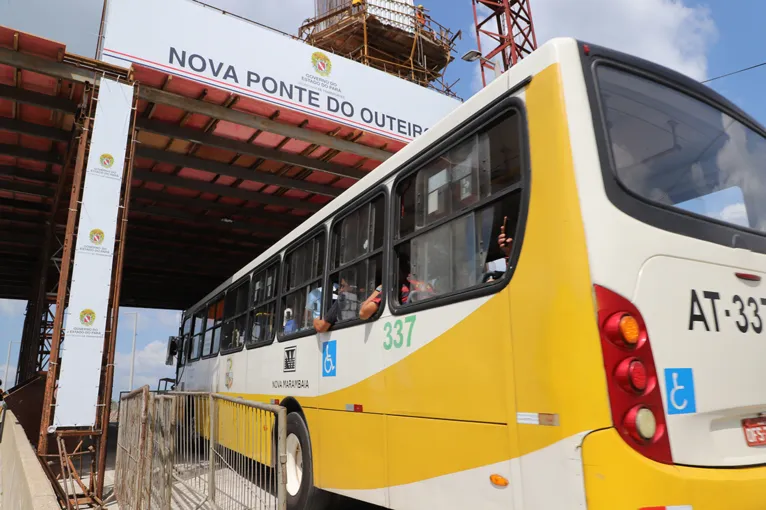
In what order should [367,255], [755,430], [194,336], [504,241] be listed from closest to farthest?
[755,430] → [504,241] → [367,255] → [194,336]

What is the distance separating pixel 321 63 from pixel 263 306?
6415 mm

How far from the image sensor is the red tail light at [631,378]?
8.25ft

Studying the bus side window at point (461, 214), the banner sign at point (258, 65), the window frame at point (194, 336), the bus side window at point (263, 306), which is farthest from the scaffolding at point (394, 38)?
the bus side window at point (461, 214)

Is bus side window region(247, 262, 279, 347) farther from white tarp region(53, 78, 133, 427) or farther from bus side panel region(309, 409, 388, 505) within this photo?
white tarp region(53, 78, 133, 427)

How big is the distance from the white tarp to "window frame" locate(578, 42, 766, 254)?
8007 millimetres

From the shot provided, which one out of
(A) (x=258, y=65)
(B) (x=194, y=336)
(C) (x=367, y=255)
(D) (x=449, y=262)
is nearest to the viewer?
(D) (x=449, y=262)

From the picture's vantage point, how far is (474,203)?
3549 mm

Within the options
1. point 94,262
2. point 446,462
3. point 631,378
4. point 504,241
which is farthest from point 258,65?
point 631,378

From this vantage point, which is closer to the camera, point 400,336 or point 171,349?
point 400,336

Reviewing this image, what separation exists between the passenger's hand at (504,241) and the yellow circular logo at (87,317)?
7364 mm

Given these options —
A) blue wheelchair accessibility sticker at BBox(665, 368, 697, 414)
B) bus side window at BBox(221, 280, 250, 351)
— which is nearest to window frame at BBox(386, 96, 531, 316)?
blue wheelchair accessibility sticker at BBox(665, 368, 697, 414)

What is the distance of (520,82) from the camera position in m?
3.30

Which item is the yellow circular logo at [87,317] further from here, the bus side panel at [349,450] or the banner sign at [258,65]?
the bus side panel at [349,450]

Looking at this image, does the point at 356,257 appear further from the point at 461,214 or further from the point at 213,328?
the point at 213,328
